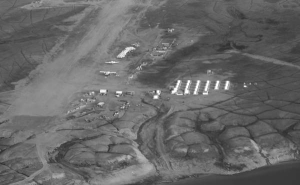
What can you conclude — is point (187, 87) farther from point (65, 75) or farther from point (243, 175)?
point (65, 75)

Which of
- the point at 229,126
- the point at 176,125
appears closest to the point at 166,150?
the point at 176,125

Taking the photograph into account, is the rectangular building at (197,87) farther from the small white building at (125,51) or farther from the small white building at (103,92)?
the small white building at (125,51)

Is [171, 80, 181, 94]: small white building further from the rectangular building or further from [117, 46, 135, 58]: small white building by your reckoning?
[117, 46, 135, 58]: small white building

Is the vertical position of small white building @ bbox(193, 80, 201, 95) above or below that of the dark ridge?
below

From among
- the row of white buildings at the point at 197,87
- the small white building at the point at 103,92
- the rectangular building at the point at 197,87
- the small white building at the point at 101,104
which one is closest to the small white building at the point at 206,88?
the row of white buildings at the point at 197,87

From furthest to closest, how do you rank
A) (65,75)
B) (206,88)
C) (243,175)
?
(65,75), (206,88), (243,175)

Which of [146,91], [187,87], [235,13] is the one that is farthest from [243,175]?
[235,13]

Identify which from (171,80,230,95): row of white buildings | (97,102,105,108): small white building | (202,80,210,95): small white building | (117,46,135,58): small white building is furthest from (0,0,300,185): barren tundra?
(117,46,135,58): small white building
